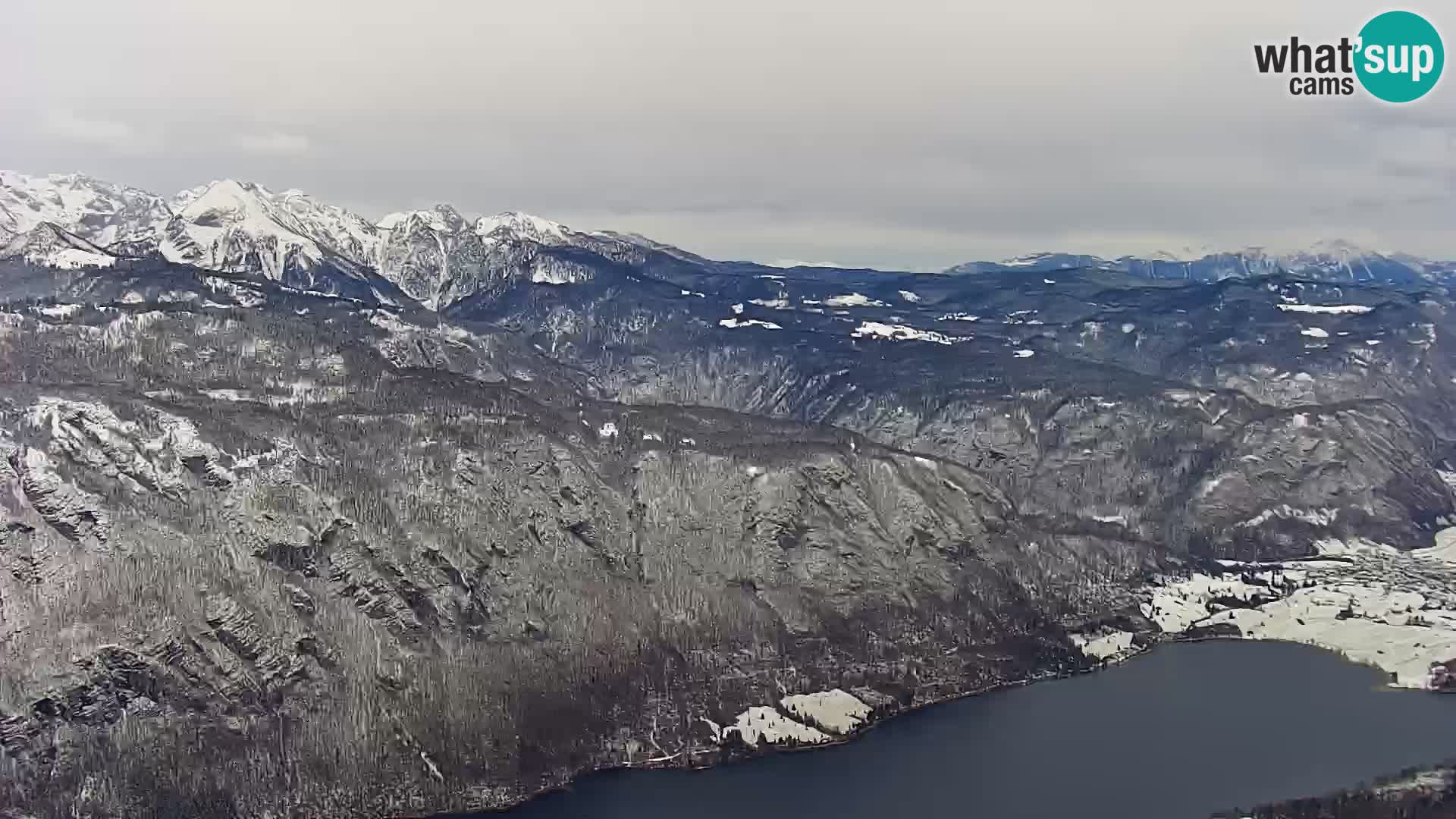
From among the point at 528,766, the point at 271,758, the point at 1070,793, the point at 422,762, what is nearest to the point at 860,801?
the point at 1070,793

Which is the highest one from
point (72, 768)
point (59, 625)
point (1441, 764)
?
point (59, 625)

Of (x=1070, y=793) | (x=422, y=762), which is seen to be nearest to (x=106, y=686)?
(x=422, y=762)

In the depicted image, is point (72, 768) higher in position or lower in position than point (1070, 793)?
higher

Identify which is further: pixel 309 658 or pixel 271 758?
pixel 309 658

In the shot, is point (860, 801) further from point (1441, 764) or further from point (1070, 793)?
point (1441, 764)

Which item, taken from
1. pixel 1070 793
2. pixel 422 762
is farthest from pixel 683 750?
pixel 1070 793

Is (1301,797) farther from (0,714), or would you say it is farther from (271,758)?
(0,714)

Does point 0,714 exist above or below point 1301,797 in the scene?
above

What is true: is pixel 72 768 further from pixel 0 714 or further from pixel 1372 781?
pixel 1372 781

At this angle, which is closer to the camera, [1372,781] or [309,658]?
[1372,781]
